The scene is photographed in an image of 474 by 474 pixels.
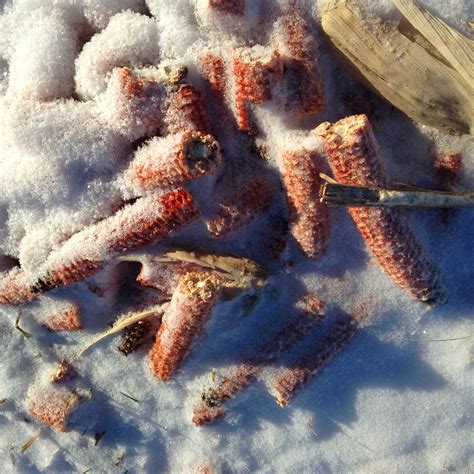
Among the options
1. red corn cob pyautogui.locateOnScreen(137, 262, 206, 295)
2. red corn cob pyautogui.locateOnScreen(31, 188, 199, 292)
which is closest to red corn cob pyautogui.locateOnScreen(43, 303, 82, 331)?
red corn cob pyautogui.locateOnScreen(31, 188, 199, 292)

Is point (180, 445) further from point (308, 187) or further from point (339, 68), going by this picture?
point (339, 68)

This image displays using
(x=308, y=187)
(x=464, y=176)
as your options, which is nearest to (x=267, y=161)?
(x=308, y=187)

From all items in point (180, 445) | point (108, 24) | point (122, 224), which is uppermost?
point (108, 24)

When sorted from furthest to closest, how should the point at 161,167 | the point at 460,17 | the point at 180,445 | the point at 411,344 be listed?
1. the point at 180,445
2. the point at 411,344
3. the point at 460,17
4. the point at 161,167

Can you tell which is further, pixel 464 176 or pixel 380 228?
pixel 464 176

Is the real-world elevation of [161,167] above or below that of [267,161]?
above

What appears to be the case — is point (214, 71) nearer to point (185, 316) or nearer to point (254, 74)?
point (254, 74)

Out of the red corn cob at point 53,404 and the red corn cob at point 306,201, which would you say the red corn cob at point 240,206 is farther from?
the red corn cob at point 53,404
